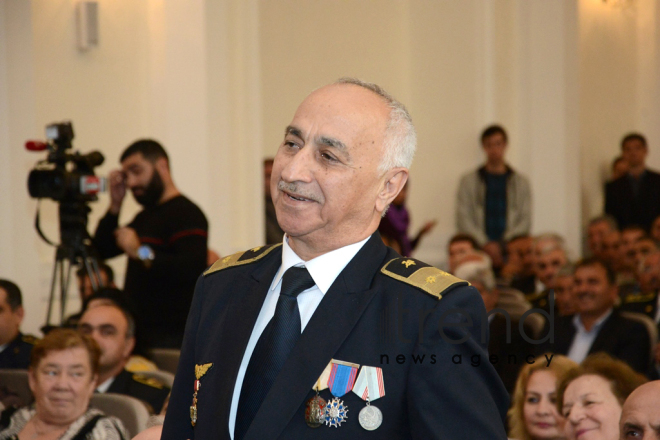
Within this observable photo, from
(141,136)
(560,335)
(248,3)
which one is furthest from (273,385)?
(248,3)

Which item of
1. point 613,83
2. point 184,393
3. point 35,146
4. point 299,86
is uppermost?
point 613,83

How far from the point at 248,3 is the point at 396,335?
15.4 feet

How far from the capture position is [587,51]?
8.45m

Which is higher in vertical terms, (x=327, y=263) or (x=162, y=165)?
(x=162, y=165)

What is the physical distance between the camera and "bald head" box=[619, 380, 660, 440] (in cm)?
200

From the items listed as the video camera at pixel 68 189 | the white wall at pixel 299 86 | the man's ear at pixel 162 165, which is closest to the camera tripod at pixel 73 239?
the video camera at pixel 68 189

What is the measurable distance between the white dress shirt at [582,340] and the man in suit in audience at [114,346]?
2.10 m

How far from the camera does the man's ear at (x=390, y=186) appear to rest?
4.99ft

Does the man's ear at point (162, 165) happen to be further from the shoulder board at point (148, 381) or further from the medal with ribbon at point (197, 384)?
the medal with ribbon at point (197, 384)

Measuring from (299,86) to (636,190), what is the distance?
3.47 metres

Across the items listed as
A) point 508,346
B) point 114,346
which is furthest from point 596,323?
point 114,346

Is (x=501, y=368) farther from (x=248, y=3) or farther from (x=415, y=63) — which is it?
(x=415, y=63)

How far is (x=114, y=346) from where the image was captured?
3408 millimetres

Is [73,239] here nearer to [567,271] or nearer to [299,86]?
[567,271]
